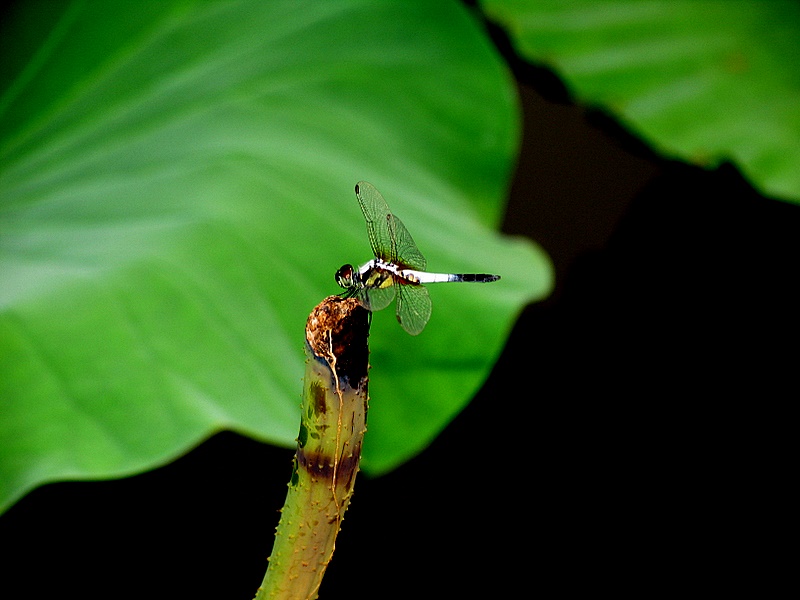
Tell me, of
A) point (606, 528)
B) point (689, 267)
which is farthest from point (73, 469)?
point (689, 267)

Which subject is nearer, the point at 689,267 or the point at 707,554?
the point at 707,554

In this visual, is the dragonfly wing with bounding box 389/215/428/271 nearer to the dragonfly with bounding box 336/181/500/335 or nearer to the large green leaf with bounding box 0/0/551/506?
the dragonfly with bounding box 336/181/500/335

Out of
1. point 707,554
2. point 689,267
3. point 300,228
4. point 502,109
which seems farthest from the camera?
point 689,267

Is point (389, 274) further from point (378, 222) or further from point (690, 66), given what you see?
point (690, 66)

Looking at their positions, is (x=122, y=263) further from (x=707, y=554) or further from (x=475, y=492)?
(x=707, y=554)

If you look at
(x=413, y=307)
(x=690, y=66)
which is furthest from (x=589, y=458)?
(x=413, y=307)

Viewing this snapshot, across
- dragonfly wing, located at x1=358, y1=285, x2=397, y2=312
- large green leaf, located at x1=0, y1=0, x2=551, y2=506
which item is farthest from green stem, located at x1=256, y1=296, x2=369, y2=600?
large green leaf, located at x1=0, y1=0, x2=551, y2=506

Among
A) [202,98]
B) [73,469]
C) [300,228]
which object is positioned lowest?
[73,469]
